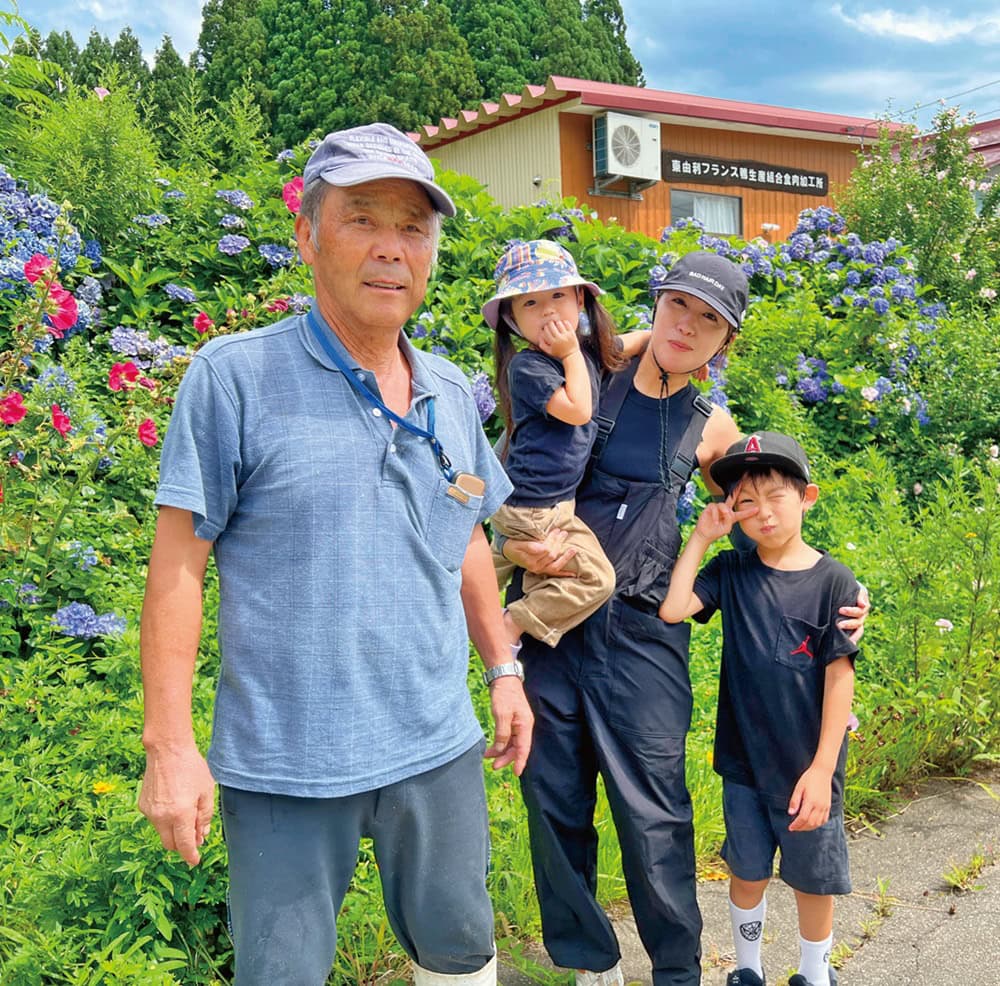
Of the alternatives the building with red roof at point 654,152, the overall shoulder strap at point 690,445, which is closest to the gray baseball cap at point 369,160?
the overall shoulder strap at point 690,445

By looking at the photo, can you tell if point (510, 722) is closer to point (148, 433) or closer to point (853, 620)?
point (853, 620)

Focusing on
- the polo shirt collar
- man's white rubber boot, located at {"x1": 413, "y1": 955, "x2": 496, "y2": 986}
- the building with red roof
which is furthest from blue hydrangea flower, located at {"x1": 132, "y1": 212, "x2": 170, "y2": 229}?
the building with red roof

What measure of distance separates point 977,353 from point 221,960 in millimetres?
5651

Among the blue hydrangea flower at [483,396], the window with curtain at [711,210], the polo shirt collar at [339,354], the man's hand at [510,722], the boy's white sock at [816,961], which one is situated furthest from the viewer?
the window with curtain at [711,210]

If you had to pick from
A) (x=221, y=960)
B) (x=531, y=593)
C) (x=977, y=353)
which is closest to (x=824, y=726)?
(x=531, y=593)

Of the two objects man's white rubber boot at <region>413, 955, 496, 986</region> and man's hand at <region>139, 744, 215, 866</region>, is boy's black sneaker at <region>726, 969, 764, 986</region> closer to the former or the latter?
man's white rubber boot at <region>413, 955, 496, 986</region>

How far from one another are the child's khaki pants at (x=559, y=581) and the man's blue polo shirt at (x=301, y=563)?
0.63 m

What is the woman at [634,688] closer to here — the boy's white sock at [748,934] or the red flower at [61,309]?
the boy's white sock at [748,934]

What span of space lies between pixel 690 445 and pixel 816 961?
51.7 inches

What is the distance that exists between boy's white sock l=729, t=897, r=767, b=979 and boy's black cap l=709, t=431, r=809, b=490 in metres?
1.08

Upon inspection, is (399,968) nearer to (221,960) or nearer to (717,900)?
(221,960)

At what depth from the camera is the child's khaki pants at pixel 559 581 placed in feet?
7.68

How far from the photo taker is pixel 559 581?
235cm

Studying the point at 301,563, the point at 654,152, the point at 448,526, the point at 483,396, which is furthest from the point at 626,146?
the point at 301,563
